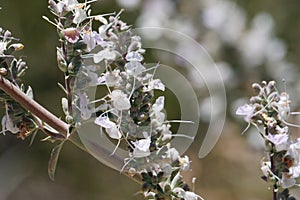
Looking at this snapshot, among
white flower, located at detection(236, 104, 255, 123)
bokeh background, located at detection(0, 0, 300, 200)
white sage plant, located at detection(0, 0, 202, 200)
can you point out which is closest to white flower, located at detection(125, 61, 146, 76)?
white sage plant, located at detection(0, 0, 202, 200)

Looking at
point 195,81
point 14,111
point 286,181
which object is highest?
point 195,81

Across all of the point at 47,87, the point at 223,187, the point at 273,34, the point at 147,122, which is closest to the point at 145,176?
the point at 147,122

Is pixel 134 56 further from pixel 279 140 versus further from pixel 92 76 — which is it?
pixel 279 140

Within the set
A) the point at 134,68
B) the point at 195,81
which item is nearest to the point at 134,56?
the point at 134,68

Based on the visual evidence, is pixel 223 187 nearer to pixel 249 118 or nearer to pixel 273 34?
pixel 273 34

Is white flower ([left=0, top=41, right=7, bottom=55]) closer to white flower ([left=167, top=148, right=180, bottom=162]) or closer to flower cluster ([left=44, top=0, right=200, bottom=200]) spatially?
flower cluster ([left=44, top=0, right=200, bottom=200])

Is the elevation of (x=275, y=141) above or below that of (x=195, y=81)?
below
